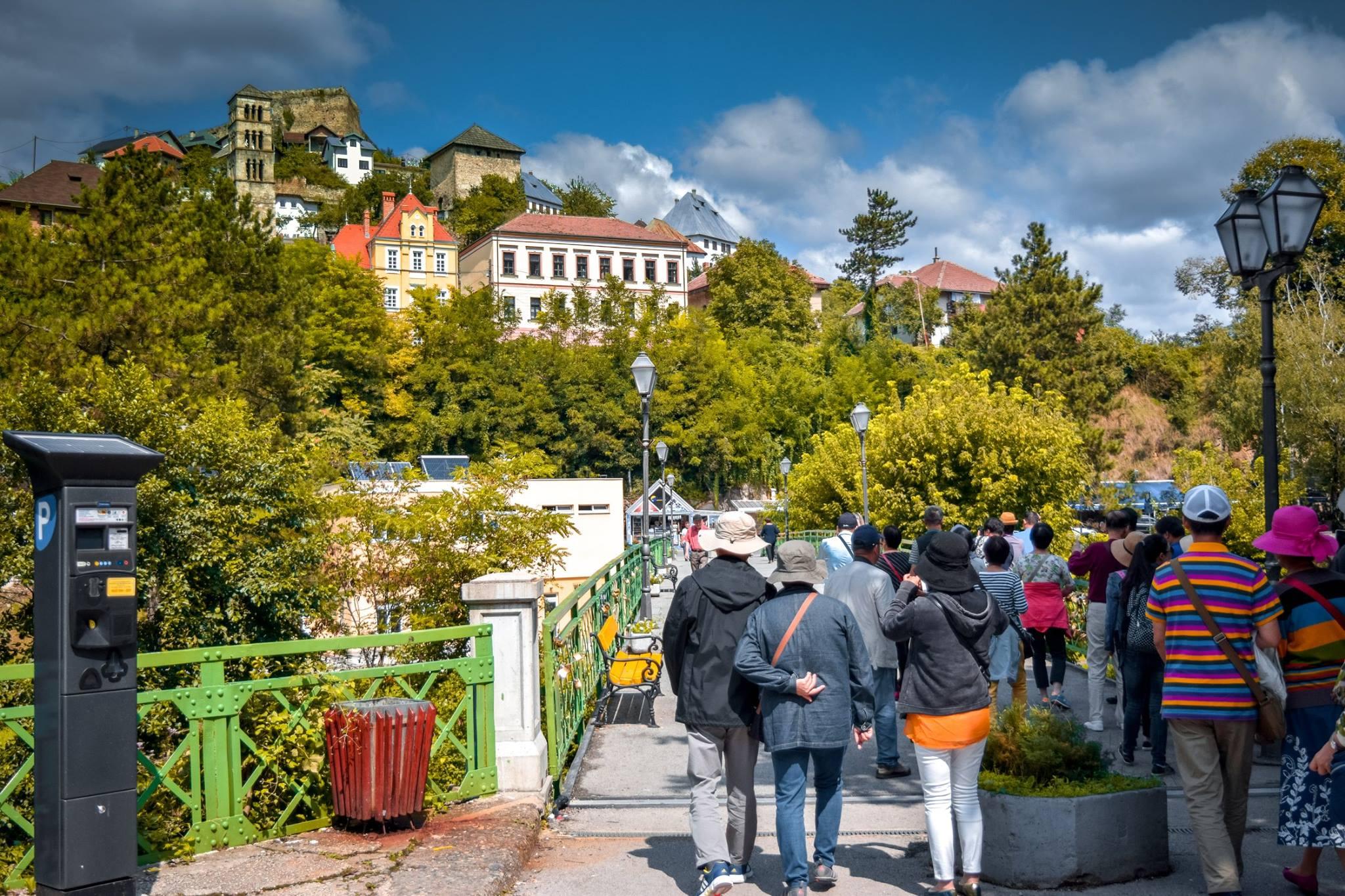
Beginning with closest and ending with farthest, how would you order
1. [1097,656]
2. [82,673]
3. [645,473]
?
1. [82,673]
2. [1097,656]
3. [645,473]

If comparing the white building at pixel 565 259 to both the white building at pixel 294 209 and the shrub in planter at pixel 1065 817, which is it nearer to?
the white building at pixel 294 209

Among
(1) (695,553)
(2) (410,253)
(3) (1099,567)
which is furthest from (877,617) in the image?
(2) (410,253)

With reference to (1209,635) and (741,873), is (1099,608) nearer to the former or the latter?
(1209,635)

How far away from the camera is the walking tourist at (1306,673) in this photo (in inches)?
201

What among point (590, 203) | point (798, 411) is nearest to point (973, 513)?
point (798, 411)

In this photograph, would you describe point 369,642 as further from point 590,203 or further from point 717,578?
point 590,203

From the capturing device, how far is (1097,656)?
9.16 m

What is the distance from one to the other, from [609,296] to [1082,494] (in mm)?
50619

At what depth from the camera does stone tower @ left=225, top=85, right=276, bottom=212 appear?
12850cm

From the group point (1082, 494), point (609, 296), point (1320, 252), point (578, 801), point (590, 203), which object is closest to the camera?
point (578, 801)

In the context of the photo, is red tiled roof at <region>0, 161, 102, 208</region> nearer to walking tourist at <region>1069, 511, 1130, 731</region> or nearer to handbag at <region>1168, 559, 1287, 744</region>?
walking tourist at <region>1069, 511, 1130, 731</region>

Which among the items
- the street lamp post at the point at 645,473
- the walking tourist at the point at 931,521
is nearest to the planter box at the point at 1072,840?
the walking tourist at the point at 931,521

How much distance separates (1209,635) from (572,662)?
17.3 ft

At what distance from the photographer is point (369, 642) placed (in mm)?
6387
